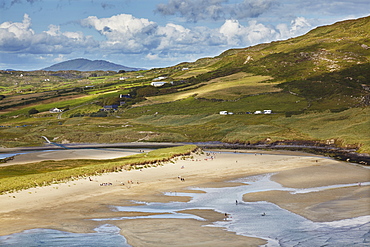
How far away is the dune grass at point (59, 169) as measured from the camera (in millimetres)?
59500

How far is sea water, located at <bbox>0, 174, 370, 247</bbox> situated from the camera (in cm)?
3412

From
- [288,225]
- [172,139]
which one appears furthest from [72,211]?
[172,139]

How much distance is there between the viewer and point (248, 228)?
38250mm

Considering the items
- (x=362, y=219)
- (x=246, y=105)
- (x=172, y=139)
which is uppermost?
(x=246, y=105)

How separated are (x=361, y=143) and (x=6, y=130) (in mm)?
125693

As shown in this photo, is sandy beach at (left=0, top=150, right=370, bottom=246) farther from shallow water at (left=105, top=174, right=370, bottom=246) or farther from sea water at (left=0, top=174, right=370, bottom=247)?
shallow water at (left=105, top=174, right=370, bottom=246)

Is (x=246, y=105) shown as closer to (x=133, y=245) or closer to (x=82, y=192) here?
(x=82, y=192)

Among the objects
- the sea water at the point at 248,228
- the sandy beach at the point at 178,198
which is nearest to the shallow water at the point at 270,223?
the sea water at the point at 248,228

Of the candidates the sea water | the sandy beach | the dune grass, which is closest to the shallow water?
the sea water

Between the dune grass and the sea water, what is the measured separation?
723 inches

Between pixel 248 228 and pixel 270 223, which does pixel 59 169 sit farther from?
pixel 270 223

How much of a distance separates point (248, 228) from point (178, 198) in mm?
15046

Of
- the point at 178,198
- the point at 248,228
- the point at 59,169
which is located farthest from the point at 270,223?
the point at 59,169

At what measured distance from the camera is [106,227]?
128 feet
